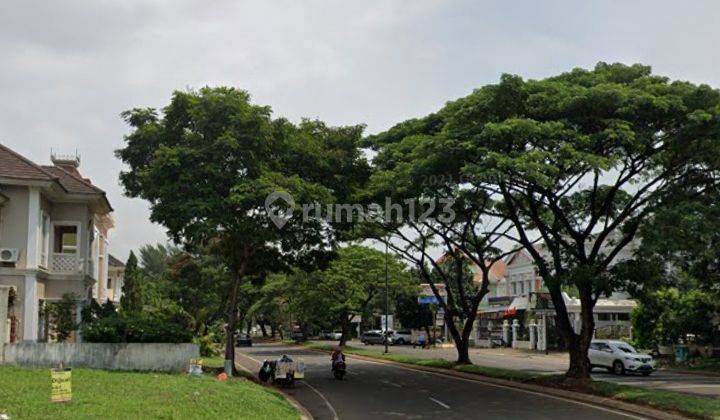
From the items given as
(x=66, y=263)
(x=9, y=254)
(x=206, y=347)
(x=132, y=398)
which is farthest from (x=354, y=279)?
(x=132, y=398)

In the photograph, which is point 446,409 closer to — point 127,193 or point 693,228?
point 693,228

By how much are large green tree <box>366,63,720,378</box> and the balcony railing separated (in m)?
13.8

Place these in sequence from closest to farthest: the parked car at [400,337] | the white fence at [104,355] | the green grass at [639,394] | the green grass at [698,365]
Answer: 1. the green grass at [639,394]
2. the white fence at [104,355]
3. the green grass at [698,365]
4. the parked car at [400,337]

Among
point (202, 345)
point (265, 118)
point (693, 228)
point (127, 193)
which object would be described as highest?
point (265, 118)

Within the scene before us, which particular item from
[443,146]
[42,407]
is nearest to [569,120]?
[443,146]

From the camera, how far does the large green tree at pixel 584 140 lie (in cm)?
1897

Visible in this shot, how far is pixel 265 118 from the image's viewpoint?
25.4 m

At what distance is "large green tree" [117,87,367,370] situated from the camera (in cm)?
2411

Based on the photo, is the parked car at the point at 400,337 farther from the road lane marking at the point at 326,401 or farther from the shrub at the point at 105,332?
the shrub at the point at 105,332

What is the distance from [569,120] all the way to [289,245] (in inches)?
491

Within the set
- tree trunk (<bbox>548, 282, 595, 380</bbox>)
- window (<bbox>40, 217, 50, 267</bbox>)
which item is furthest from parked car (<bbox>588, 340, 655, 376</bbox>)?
window (<bbox>40, 217, 50, 267</bbox>)

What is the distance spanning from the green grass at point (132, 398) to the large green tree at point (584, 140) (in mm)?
8121

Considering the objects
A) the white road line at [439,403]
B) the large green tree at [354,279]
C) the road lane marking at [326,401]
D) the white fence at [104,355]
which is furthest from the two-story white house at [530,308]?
the white fence at [104,355]

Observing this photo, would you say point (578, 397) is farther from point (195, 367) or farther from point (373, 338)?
point (373, 338)
